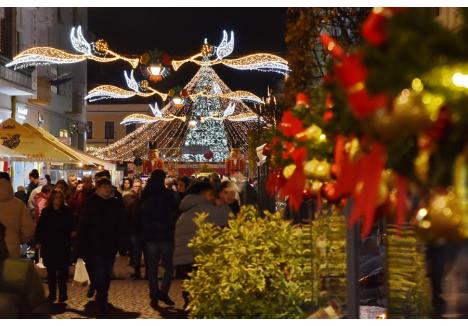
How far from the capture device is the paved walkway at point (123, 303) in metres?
11.5

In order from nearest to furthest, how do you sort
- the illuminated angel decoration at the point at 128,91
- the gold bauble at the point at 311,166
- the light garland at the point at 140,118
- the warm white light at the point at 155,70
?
the gold bauble at the point at 311,166, the warm white light at the point at 155,70, the illuminated angel decoration at the point at 128,91, the light garland at the point at 140,118

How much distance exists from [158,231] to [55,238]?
1.49m

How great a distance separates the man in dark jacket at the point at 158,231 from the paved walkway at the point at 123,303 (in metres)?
0.32

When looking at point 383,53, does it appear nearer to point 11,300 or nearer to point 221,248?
point 11,300

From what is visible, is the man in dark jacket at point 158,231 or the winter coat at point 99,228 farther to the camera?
the man in dark jacket at point 158,231

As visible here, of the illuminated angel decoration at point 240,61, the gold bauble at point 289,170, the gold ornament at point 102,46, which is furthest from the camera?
the gold ornament at point 102,46

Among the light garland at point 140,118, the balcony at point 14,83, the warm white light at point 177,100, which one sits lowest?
the warm white light at point 177,100

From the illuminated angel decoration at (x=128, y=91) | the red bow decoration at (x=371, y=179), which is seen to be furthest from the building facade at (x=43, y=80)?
the red bow decoration at (x=371, y=179)

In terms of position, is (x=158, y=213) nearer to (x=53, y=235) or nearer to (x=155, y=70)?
(x=53, y=235)

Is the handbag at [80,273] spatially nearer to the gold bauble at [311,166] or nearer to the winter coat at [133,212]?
the winter coat at [133,212]

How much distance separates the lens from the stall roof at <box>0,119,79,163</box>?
62.0ft

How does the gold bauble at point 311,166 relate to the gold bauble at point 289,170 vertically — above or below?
below

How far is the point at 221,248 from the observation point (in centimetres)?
724

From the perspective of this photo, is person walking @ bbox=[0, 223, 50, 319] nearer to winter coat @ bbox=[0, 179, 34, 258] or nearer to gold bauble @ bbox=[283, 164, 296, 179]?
gold bauble @ bbox=[283, 164, 296, 179]
